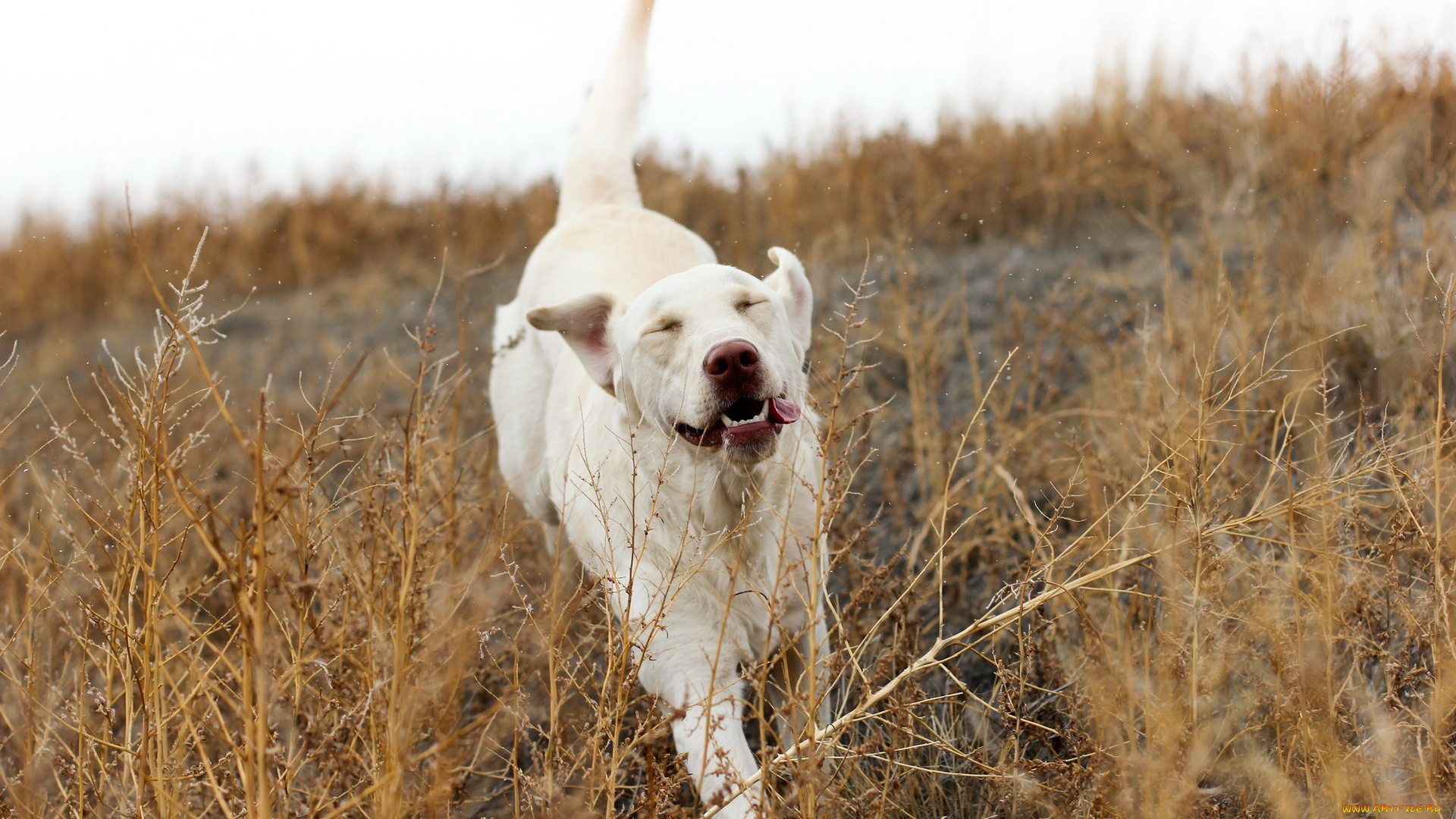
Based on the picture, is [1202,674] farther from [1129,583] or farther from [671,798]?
[671,798]

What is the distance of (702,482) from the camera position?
2.32 meters

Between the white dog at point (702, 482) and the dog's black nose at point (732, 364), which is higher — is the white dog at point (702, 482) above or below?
below

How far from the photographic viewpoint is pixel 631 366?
2.24 m

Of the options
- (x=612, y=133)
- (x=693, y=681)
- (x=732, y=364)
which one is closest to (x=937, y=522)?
(x=693, y=681)

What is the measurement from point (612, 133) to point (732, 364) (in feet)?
6.86

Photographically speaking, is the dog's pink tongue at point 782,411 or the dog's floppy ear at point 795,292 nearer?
the dog's pink tongue at point 782,411

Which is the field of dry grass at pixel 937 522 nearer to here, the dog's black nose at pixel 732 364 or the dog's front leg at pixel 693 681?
the dog's front leg at pixel 693 681

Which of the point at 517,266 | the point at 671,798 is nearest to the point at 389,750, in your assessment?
the point at 671,798

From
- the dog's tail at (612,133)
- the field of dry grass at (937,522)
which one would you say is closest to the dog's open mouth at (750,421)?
the field of dry grass at (937,522)

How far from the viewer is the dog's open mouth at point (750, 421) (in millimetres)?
2004

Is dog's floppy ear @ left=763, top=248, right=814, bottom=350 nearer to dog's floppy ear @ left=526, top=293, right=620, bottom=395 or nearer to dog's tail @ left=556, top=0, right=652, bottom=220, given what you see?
dog's floppy ear @ left=526, top=293, right=620, bottom=395

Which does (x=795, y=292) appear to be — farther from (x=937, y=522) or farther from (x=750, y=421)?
(x=937, y=522)

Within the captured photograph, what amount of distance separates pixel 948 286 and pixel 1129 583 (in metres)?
3.38

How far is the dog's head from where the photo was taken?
1.98 m
